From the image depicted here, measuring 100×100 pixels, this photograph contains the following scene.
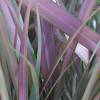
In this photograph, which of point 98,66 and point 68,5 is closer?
point 98,66

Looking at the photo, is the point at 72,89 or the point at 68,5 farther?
Result: the point at 68,5

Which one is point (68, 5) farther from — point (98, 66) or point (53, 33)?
point (98, 66)

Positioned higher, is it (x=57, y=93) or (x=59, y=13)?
(x=59, y=13)

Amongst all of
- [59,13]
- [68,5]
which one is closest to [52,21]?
[59,13]

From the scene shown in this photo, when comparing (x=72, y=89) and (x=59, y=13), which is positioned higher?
(x=59, y=13)

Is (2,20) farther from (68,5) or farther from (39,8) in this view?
(68,5)
